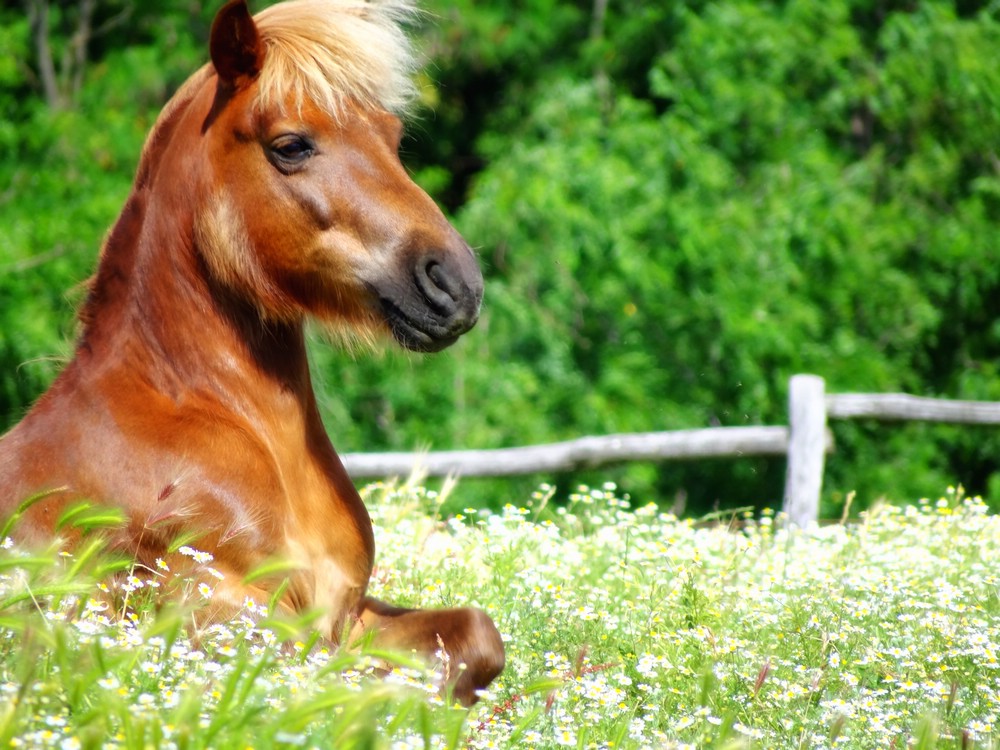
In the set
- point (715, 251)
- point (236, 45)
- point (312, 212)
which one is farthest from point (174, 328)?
point (715, 251)

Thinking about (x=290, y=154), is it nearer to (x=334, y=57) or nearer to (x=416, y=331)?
(x=334, y=57)

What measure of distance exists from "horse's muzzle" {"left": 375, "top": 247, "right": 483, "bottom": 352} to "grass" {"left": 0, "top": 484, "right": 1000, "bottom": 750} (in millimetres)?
828

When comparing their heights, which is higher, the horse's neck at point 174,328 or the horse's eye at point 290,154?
the horse's eye at point 290,154

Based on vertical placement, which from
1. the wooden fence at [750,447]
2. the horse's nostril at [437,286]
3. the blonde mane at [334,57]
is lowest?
the wooden fence at [750,447]

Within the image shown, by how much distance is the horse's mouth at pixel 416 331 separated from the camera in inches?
122

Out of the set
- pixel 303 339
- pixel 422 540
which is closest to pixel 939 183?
pixel 422 540

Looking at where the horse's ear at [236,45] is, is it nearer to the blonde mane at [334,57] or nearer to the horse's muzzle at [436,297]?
the blonde mane at [334,57]

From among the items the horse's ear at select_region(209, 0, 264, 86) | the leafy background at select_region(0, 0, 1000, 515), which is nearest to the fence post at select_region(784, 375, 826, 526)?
the leafy background at select_region(0, 0, 1000, 515)

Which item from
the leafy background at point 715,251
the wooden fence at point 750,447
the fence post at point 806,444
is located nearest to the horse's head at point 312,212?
the wooden fence at point 750,447

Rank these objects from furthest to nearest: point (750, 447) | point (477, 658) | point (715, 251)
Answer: point (715, 251), point (750, 447), point (477, 658)

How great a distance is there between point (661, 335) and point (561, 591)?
23.7 feet

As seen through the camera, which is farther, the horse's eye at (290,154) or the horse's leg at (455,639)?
the horse's eye at (290,154)

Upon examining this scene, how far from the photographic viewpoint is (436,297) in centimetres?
309

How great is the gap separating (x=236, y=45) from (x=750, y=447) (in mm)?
5034
